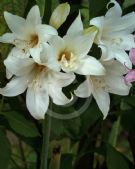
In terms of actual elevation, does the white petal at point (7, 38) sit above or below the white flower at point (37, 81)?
above

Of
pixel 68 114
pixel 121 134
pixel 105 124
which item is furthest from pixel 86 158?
pixel 121 134

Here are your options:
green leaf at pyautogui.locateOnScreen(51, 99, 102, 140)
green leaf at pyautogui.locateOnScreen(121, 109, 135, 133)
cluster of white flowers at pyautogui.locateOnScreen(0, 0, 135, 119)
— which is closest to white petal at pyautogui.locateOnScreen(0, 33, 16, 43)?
cluster of white flowers at pyautogui.locateOnScreen(0, 0, 135, 119)

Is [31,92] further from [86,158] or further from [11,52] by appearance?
[86,158]

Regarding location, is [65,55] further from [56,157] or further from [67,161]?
[67,161]

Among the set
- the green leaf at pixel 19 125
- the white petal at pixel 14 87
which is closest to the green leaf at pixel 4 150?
the green leaf at pixel 19 125

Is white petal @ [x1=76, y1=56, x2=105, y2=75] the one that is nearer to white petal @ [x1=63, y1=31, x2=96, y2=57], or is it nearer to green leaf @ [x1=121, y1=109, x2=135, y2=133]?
white petal @ [x1=63, y1=31, x2=96, y2=57]

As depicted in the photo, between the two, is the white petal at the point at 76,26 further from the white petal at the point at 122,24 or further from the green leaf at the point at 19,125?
the green leaf at the point at 19,125

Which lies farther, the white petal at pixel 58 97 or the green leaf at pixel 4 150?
the green leaf at pixel 4 150
